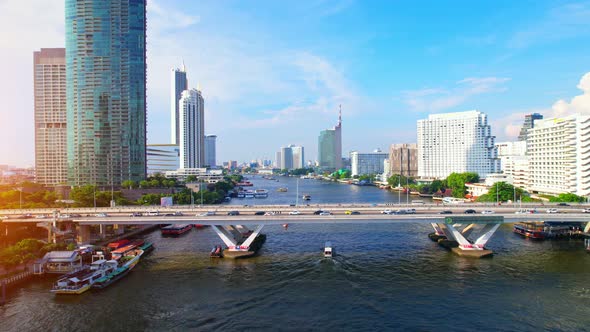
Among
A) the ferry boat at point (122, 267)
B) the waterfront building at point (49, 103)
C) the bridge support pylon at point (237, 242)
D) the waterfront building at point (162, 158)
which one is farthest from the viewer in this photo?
the waterfront building at point (162, 158)

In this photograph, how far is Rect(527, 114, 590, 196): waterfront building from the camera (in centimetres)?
6788

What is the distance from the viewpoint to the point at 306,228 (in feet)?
182

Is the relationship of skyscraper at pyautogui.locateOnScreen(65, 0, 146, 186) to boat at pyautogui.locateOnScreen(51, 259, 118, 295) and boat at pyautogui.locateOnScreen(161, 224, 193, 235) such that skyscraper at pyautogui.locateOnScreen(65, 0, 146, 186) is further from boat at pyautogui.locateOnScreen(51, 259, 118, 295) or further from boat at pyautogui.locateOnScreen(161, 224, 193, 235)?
boat at pyautogui.locateOnScreen(51, 259, 118, 295)

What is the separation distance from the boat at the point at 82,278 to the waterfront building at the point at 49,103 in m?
81.6

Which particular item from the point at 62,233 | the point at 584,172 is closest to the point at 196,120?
the point at 62,233

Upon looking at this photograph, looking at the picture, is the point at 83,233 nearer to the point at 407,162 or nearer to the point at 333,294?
the point at 333,294

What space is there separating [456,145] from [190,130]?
127 meters

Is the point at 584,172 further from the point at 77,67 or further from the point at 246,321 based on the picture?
the point at 77,67

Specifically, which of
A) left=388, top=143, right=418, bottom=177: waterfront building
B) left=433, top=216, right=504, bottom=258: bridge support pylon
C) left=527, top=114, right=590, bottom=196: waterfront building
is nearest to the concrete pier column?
left=433, top=216, right=504, bottom=258: bridge support pylon

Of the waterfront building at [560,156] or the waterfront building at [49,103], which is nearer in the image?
the waterfront building at [560,156]

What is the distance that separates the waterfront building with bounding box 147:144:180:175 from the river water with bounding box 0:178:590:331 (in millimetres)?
123079

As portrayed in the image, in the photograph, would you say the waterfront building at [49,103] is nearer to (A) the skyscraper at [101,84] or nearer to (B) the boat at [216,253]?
(A) the skyscraper at [101,84]

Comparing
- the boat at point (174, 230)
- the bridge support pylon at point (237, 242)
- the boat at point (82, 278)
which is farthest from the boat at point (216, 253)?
the boat at point (174, 230)

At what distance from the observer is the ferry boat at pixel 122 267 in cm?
3072
